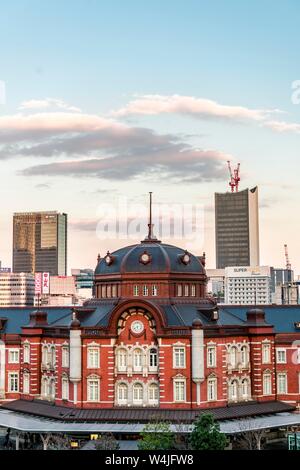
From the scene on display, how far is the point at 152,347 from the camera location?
52844 mm

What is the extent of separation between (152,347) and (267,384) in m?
11.0

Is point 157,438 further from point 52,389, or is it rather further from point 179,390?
point 52,389

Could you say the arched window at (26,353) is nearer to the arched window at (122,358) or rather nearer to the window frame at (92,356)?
the window frame at (92,356)

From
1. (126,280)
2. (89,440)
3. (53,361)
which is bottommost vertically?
(89,440)

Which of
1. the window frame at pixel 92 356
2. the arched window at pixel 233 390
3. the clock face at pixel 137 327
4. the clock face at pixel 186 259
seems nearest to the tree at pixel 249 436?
the arched window at pixel 233 390

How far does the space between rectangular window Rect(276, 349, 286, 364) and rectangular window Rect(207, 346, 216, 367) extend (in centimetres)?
897

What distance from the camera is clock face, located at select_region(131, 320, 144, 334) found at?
52.9 metres

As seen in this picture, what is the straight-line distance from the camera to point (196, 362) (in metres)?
51.8

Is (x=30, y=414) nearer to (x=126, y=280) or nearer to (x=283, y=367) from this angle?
(x=126, y=280)

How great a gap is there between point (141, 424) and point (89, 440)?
3679 millimetres

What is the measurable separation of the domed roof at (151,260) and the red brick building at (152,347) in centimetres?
8

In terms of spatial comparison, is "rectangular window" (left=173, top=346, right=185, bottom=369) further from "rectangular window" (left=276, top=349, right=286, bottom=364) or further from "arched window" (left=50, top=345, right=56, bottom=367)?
"rectangular window" (left=276, top=349, right=286, bottom=364)

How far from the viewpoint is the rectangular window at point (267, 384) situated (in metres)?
57.7
